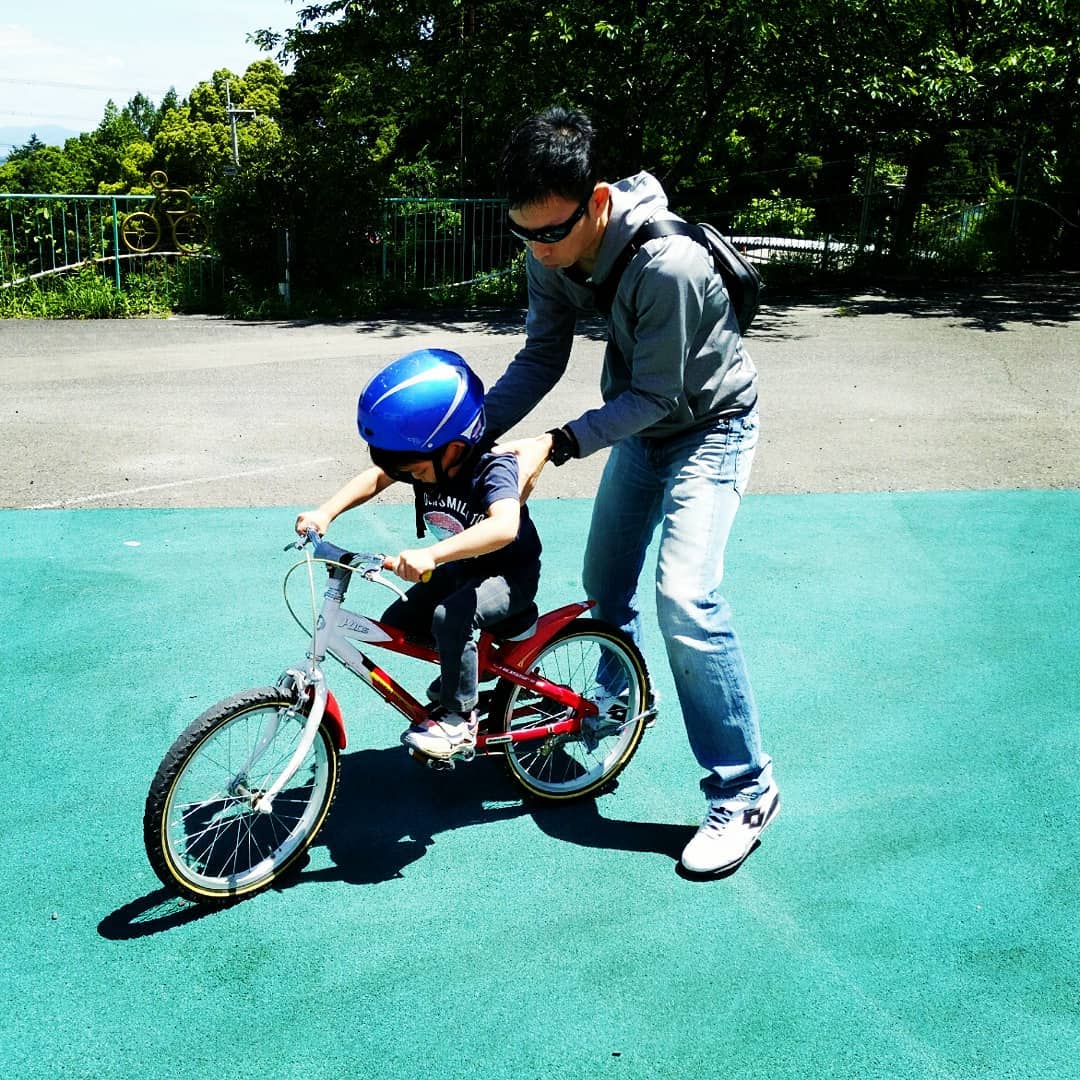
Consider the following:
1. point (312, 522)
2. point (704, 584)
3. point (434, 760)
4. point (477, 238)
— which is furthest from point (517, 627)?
point (477, 238)

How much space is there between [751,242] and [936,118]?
132 inches

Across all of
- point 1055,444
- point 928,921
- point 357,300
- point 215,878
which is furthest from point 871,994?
point 357,300

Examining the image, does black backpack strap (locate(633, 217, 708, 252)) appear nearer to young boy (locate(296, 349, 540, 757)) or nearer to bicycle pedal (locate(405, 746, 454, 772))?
young boy (locate(296, 349, 540, 757))

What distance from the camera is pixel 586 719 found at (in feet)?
13.1

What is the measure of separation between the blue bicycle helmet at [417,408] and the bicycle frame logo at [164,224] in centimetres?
1371

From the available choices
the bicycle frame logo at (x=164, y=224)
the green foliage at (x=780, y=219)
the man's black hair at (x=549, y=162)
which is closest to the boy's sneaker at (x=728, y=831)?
the man's black hair at (x=549, y=162)

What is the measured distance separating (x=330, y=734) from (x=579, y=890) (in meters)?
0.86

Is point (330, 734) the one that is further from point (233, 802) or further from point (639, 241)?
point (639, 241)

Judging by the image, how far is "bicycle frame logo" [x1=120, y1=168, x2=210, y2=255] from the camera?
617 inches

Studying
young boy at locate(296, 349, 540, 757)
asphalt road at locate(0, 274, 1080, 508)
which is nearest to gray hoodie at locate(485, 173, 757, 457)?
young boy at locate(296, 349, 540, 757)

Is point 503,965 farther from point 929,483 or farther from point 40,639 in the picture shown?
point 929,483

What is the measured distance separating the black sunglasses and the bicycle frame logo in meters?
13.7

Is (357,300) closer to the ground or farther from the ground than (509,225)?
closer to the ground

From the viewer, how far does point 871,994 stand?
300cm
